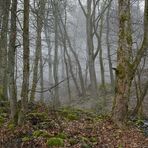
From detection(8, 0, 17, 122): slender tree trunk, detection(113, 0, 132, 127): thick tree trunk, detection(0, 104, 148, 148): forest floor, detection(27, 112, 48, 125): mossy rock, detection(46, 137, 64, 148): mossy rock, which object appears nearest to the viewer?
detection(46, 137, 64, 148): mossy rock

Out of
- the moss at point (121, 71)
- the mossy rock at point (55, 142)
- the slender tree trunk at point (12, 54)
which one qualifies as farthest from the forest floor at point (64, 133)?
the moss at point (121, 71)

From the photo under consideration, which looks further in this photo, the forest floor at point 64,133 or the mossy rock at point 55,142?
the forest floor at point 64,133

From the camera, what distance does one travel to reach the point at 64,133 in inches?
443

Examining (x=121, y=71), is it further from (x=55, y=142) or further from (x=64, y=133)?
(x=55, y=142)

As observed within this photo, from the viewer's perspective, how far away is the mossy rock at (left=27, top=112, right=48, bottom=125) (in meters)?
12.2

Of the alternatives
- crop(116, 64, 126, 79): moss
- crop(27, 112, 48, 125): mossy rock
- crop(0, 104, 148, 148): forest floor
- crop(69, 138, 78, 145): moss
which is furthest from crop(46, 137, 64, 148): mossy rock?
crop(116, 64, 126, 79): moss

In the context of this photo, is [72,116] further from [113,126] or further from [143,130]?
[143,130]

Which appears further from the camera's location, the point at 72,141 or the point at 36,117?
the point at 36,117

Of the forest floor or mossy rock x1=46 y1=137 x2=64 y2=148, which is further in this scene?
the forest floor

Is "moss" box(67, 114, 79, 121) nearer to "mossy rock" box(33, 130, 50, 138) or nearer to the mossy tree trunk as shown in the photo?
the mossy tree trunk

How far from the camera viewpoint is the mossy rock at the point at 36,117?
482 inches

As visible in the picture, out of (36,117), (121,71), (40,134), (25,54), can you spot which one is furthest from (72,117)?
(25,54)

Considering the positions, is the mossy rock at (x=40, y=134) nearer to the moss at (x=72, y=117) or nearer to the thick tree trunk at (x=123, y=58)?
the moss at (x=72, y=117)

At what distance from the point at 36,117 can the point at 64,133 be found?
63.2 inches
